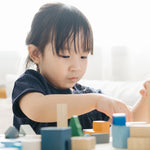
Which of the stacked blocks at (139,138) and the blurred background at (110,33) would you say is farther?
the blurred background at (110,33)

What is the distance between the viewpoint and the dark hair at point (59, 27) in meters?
0.82

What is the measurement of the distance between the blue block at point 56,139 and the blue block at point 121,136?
0.24ft

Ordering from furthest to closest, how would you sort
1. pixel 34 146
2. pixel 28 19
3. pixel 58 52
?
pixel 28 19 < pixel 58 52 < pixel 34 146

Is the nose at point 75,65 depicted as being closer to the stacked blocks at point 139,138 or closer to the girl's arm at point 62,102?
the girl's arm at point 62,102

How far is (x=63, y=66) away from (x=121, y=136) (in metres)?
0.38

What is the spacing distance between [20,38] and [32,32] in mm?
1097

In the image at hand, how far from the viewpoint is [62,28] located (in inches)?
32.9

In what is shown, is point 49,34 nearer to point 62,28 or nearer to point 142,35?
point 62,28

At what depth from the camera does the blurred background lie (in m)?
1.97

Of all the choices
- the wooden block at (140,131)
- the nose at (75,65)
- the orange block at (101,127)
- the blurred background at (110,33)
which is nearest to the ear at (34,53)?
the nose at (75,65)

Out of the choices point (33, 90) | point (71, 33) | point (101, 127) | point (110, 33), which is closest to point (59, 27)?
point (71, 33)

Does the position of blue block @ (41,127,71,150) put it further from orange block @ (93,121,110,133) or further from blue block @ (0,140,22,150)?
orange block @ (93,121,110,133)

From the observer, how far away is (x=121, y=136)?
448 mm

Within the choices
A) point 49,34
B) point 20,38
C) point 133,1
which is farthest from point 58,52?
point 133,1
